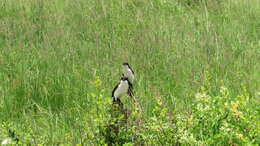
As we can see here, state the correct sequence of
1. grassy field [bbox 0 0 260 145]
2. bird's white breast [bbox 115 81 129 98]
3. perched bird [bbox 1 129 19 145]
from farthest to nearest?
grassy field [bbox 0 0 260 145], perched bird [bbox 1 129 19 145], bird's white breast [bbox 115 81 129 98]

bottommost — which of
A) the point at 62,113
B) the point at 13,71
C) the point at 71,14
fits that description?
the point at 62,113

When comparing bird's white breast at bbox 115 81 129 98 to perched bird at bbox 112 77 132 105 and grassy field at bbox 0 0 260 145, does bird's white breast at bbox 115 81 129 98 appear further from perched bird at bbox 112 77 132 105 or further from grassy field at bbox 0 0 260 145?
grassy field at bbox 0 0 260 145

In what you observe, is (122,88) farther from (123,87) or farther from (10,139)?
(10,139)

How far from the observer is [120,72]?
137 inches

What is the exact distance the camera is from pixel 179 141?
1.86 m

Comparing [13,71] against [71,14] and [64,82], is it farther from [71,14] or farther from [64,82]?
[71,14]

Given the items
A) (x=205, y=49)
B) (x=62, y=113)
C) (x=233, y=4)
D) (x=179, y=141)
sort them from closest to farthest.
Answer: (x=179, y=141) < (x=62, y=113) < (x=205, y=49) < (x=233, y=4)

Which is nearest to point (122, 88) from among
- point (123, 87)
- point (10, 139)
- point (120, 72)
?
point (123, 87)

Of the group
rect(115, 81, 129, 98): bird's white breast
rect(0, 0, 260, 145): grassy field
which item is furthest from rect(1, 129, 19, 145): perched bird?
rect(115, 81, 129, 98): bird's white breast

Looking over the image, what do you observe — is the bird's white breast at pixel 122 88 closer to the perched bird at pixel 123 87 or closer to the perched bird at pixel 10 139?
the perched bird at pixel 123 87

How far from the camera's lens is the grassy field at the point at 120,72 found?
2.00m

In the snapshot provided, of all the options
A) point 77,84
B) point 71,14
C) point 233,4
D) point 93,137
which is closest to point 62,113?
point 77,84

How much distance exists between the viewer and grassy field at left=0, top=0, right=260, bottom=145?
6.56 feet

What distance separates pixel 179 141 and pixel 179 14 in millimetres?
3571
